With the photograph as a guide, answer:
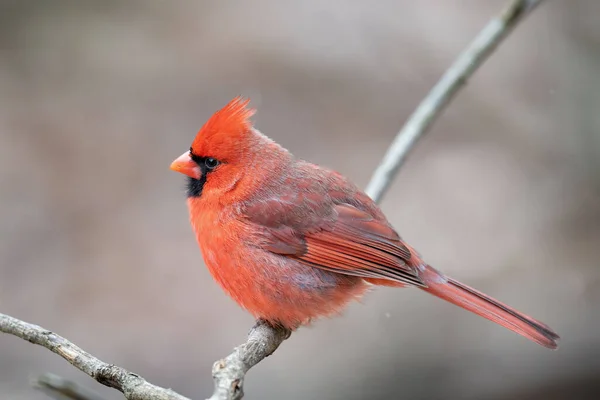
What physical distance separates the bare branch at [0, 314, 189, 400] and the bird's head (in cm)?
125

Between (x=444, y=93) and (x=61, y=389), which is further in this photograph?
(x=444, y=93)

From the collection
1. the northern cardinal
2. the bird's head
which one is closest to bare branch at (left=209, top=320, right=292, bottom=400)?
the northern cardinal

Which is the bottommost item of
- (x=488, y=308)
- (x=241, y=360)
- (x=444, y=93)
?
(x=241, y=360)

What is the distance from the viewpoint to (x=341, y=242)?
3.11m

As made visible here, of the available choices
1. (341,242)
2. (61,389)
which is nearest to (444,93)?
(341,242)

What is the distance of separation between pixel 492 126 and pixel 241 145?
3.23 m

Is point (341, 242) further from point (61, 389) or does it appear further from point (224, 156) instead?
point (61, 389)

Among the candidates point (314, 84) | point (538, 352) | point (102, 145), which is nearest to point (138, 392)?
point (538, 352)

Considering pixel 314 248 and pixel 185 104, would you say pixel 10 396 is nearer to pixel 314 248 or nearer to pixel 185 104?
pixel 314 248

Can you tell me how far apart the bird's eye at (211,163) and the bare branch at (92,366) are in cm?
128

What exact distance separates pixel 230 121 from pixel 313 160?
7.89 ft

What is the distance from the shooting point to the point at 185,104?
578 centimetres

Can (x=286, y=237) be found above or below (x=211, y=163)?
below

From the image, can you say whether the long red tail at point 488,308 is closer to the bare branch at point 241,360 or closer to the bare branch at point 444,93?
the bare branch at point 444,93
